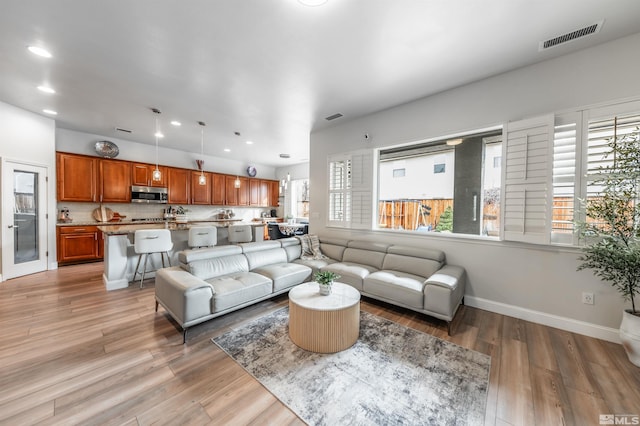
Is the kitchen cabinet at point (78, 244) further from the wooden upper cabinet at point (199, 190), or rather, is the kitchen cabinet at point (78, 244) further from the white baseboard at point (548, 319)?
the white baseboard at point (548, 319)

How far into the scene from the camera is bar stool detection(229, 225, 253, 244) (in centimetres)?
453

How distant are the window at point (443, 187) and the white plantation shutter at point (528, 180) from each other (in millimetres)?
415

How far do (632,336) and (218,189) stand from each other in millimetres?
8168

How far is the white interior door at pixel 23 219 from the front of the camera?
12.9 ft

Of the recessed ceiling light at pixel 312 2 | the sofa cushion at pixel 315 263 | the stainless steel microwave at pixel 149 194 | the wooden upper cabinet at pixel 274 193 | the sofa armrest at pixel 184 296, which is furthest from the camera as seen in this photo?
the wooden upper cabinet at pixel 274 193

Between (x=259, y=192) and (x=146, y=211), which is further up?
(x=259, y=192)

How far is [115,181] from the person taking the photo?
554 cm

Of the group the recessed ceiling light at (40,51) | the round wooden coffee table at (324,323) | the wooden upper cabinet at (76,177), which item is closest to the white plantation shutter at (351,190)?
the round wooden coffee table at (324,323)

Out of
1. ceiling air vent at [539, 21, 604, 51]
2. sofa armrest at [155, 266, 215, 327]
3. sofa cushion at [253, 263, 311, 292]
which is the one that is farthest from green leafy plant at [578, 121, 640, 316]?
sofa armrest at [155, 266, 215, 327]

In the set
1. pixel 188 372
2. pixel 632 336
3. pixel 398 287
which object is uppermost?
pixel 398 287

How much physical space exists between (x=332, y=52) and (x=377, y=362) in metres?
2.99

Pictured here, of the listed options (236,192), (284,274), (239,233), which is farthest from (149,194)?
(284,274)

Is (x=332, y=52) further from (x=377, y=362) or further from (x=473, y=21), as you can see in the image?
(x=377, y=362)

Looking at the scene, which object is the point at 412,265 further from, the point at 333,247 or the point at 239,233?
the point at 239,233
